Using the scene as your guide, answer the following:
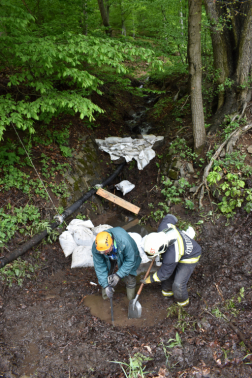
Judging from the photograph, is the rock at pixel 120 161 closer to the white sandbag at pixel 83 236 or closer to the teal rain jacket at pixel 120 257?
the white sandbag at pixel 83 236

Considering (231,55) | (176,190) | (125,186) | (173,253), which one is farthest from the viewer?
(125,186)

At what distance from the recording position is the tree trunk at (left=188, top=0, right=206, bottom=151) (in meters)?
4.90

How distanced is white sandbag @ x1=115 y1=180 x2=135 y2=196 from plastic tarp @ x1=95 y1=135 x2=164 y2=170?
A: 1.88 feet

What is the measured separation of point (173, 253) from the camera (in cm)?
323

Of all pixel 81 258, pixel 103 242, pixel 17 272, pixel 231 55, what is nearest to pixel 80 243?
pixel 81 258

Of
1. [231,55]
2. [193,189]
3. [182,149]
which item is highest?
[231,55]

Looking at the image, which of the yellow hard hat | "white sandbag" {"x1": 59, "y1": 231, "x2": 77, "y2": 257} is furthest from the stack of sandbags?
the yellow hard hat

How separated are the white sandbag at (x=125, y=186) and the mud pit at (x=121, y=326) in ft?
8.90

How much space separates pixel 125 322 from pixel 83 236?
1.95 metres

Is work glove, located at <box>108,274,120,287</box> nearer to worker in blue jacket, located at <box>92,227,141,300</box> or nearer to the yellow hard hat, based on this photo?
worker in blue jacket, located at <box>92,227,141,300</box>

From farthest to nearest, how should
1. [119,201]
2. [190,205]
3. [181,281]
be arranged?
[119,201]
[190,205]
[181,281]

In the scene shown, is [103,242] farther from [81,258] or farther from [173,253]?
[81,258]

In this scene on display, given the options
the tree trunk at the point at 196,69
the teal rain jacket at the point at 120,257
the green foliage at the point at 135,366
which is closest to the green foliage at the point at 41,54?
the tree trunk at the point at 196,69

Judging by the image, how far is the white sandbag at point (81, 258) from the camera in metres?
4.54
